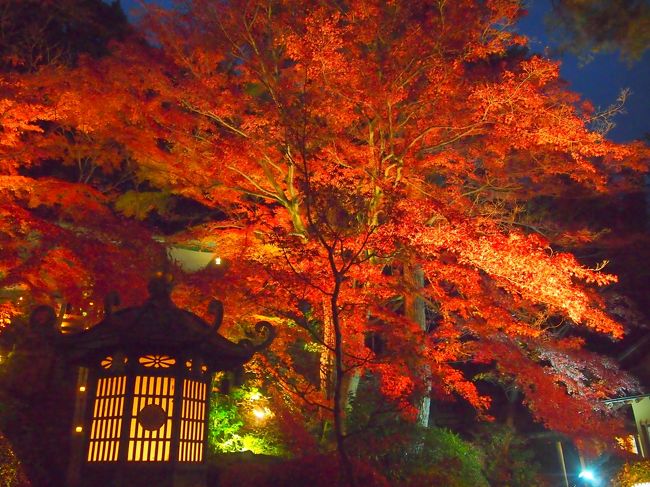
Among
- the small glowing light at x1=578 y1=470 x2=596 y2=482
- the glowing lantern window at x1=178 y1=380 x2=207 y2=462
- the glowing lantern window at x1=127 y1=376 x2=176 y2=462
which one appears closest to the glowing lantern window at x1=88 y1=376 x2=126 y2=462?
the glowing lantern window at x1=127 y1=376 x2=176 y2=462

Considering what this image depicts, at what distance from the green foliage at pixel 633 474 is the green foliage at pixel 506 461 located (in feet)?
13.7

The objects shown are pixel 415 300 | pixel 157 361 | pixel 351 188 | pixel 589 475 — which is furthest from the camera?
pixel 415 300

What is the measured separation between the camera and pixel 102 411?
6102 mm

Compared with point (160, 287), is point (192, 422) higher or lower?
lower

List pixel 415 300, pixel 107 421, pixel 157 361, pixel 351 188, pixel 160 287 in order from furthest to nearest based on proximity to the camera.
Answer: pixel 415 300
pixel 351 188
pixel 160 287
pixel 157 361
pixel 107 421

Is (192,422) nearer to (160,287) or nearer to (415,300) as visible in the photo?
(160,287)

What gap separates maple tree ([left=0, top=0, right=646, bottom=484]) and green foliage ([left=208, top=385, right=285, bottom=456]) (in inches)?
33.0

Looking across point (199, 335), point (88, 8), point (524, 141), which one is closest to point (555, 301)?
point (524, 141)

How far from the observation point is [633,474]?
11852 millimetres

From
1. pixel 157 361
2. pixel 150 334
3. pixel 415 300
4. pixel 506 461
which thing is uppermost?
pixel 415 300

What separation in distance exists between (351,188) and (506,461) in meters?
10.5

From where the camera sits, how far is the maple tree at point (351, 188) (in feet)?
37.5

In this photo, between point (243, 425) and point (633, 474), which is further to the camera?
point (243, 425)

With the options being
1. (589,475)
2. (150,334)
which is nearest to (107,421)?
(150,334)
